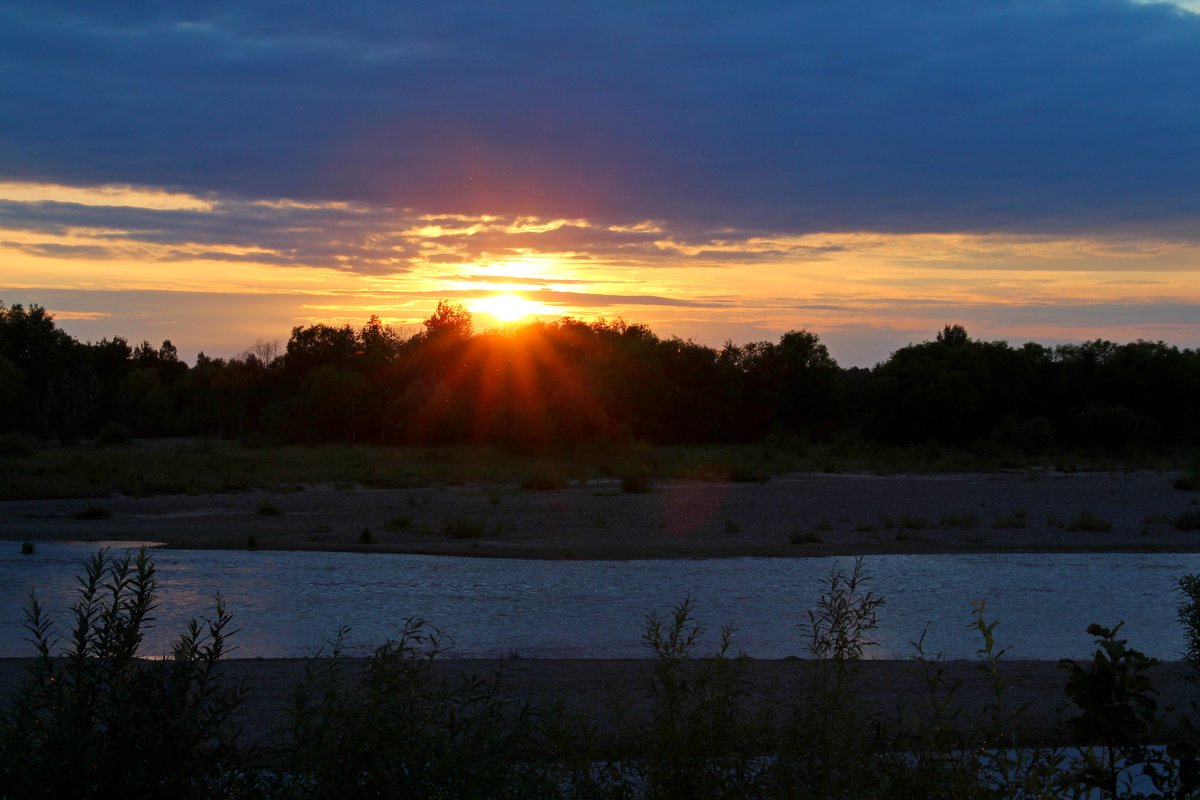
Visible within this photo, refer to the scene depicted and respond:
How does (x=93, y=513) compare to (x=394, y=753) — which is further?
(x=93, y=513)

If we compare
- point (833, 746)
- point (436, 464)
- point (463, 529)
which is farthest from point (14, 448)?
point (833, 746)

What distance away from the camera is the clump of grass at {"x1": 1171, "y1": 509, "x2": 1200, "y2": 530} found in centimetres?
2500

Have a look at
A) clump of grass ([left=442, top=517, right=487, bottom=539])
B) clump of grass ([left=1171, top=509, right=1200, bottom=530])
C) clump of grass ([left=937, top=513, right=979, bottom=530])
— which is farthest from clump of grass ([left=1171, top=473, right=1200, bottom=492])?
clump of grass ([left=442, top=517, right=487, bottom=539])

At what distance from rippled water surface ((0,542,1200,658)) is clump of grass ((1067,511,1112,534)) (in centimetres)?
309

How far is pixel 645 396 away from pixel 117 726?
57.6 m

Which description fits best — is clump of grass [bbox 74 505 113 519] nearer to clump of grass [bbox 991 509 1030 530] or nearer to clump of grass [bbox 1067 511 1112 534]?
clump of grass [bbox 991 509 1030 530]

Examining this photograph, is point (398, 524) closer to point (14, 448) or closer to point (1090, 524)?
point (1090, 524)

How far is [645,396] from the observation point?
6172 cm

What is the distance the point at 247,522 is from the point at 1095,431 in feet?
147

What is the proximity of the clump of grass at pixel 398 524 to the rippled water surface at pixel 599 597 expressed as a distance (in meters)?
3.79

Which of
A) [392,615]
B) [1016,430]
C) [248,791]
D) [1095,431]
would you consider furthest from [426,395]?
[248,791]

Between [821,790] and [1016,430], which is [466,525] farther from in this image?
[1016,430]

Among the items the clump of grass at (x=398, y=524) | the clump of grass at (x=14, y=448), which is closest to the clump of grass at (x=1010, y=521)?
the clump of grass at (x=398, y=524)

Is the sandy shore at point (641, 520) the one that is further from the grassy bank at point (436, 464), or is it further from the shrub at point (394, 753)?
the shrub at point (394, 753)
